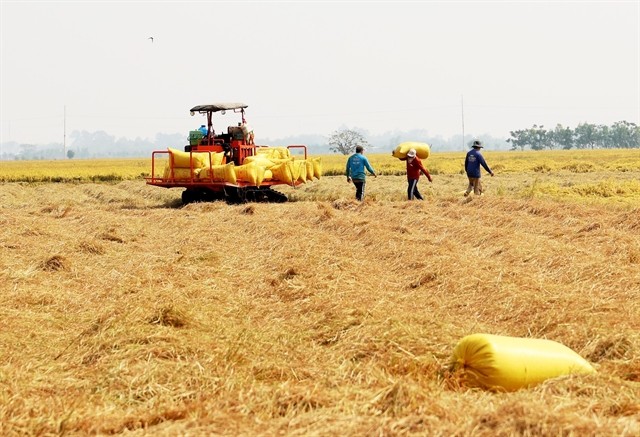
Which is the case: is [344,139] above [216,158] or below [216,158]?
above

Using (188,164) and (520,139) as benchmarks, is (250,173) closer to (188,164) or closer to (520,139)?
(188,164)

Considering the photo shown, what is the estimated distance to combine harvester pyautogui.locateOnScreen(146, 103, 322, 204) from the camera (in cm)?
1934

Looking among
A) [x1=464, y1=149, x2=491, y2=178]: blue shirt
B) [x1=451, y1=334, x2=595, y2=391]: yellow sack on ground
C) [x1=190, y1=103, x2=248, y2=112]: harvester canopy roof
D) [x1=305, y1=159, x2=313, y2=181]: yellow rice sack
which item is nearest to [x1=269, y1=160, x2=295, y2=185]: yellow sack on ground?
[x1=305, y1=159, x2=313, y2=181]: yellow rice sack

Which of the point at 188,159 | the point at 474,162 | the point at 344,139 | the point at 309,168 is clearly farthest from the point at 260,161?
the point at 344,139

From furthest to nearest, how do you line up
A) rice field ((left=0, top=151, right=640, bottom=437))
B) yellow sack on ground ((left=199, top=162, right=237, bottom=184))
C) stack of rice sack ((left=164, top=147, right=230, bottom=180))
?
stack of rice sack ((left=164, top=147, right=230, bottom=180)), yellow sack on ground ((left=199, top=162, right=237, bottom=184)), rice field ((left=0, top=151, right=640, bottom=437))

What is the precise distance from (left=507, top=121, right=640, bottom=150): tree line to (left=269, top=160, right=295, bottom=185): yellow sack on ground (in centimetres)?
17781

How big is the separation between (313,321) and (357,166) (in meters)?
12.1

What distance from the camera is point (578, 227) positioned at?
12883 mm

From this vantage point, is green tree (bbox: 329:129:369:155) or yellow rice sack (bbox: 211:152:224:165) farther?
green tree (bbox: 329:129:369:155)

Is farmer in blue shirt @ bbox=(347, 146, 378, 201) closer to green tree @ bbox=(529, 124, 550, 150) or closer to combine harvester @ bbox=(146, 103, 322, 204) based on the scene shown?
combine harvester @ bbox=(146, 103, 322, 204)

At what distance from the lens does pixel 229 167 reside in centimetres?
1902

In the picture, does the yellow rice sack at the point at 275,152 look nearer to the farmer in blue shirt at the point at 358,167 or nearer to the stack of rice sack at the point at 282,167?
the stack of rice sack at the point at 282,167

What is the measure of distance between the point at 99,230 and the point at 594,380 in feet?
36.1

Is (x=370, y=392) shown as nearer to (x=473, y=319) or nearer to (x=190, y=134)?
(x=473, y=319)
